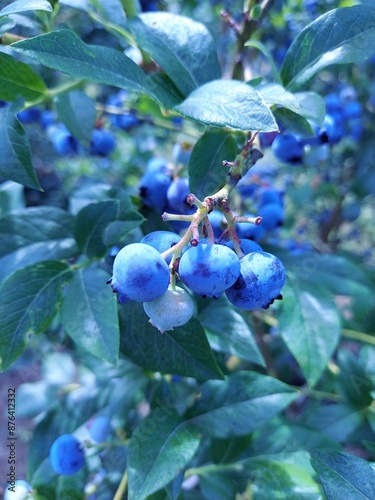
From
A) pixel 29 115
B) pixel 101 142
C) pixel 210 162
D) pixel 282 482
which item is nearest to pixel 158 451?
pixel 282 482

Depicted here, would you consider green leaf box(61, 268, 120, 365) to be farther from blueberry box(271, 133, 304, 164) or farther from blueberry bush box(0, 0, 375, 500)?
blueberry box(271, 133, 304, 164)

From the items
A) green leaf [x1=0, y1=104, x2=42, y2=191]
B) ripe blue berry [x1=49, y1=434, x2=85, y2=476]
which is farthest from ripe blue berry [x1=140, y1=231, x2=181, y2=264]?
ripe blue berry [x1=49, y1=434, x2=85, y2=476]

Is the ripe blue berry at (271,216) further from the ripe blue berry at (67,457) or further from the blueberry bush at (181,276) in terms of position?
the ripe blue berry at (67,457)

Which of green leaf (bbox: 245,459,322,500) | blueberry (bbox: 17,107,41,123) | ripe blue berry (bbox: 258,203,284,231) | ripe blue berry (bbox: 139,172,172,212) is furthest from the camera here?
blueberry (bbox: 17,107,41,123)

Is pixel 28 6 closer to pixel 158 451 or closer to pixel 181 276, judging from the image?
pixel 181 276

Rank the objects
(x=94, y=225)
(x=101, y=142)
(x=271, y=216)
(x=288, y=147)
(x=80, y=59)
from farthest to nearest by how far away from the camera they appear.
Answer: (x=101, y=142) < (x=271, y=216) < (x=288, y=147) < (x=94, y=225) < (x=80, y=59)

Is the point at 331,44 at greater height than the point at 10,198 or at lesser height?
greater

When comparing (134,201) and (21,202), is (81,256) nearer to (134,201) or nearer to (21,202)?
(134,201)
